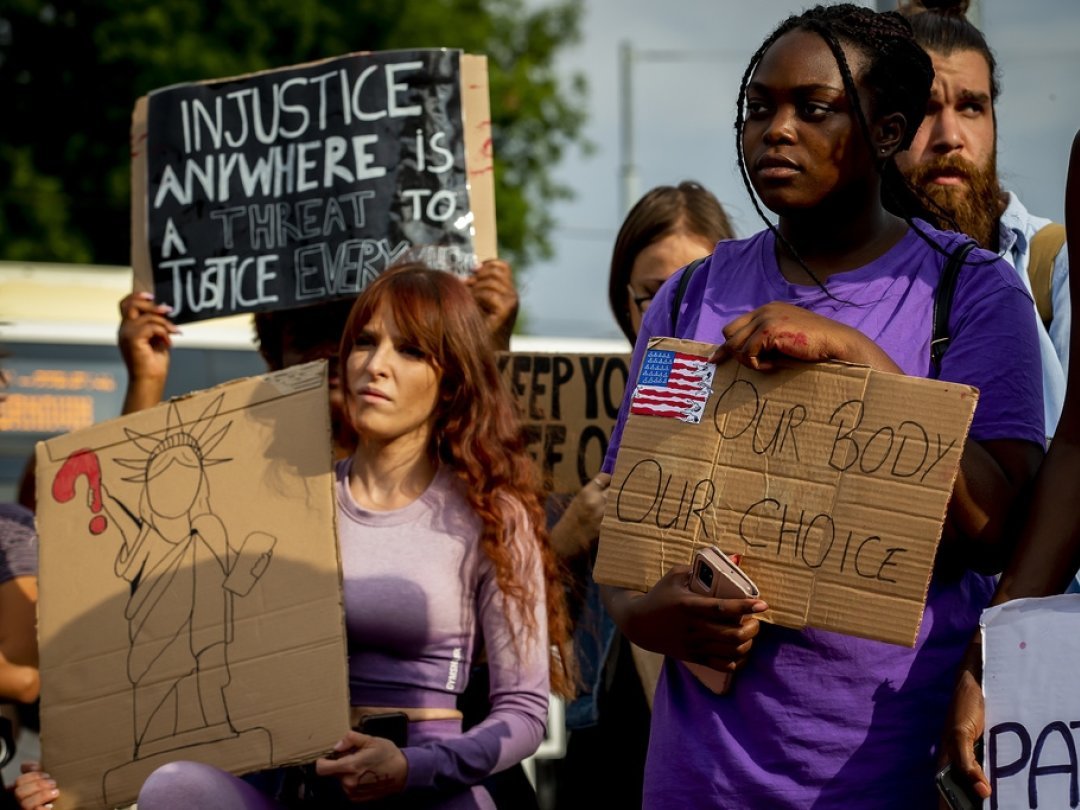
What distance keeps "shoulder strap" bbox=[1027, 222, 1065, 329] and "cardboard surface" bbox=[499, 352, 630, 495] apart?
1294mm

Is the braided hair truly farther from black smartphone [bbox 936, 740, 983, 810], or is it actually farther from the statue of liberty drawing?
the statue of liberty drawing

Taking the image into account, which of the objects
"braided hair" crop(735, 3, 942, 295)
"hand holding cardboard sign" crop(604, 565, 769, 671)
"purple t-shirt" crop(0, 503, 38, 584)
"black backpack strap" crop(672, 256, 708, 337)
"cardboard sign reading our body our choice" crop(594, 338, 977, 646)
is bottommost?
"purple t-shirt" crop(0, 503, 38, 584)

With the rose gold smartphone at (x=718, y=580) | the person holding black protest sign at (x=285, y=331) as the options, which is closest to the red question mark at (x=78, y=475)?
the person holding black protest sign at (x=285, y=331)

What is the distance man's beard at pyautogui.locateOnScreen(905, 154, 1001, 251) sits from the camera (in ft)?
11.7

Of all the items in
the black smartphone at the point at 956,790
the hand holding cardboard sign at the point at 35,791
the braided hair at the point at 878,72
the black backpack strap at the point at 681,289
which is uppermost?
the braided hair at the point at 878,72

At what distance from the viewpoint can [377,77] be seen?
4.96 m

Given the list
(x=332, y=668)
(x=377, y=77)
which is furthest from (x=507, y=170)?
(x=332, y=668)

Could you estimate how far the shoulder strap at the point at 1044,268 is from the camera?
11.5ft

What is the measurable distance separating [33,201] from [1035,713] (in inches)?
799

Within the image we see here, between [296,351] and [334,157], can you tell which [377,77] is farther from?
[296,351]

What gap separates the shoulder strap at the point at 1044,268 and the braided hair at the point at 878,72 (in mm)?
676

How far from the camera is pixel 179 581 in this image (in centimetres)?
357

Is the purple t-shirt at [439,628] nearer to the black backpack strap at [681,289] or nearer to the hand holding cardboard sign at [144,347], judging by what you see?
the black backpack strap at [681,289]

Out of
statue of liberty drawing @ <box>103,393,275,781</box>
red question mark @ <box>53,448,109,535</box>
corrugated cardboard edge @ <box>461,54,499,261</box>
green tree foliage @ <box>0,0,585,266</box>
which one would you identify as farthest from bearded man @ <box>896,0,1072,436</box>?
green tree foliage @ <box>0,0,585,266</box>
